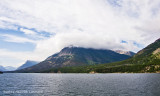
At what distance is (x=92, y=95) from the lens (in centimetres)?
6781

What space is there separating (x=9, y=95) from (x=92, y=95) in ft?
129

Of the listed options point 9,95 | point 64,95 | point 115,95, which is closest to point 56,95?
point 64,95

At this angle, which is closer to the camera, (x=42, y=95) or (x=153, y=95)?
(x=153, y=95)

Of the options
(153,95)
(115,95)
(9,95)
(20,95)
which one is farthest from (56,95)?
(153,95)

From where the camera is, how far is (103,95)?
67.9 meters

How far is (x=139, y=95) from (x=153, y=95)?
608 cm

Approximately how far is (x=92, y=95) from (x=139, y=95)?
21.2 m

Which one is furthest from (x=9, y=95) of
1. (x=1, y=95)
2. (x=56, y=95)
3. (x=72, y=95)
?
(x=72, y=95)

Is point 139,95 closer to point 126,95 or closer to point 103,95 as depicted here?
point 126,95

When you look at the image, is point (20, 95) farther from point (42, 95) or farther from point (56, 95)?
point (56, 95)

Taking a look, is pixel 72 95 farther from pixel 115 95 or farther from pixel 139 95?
pixel 139 95

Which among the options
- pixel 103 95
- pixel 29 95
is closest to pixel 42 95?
pixel 29 95

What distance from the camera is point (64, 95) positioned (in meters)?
69.1

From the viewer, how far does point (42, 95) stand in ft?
229
